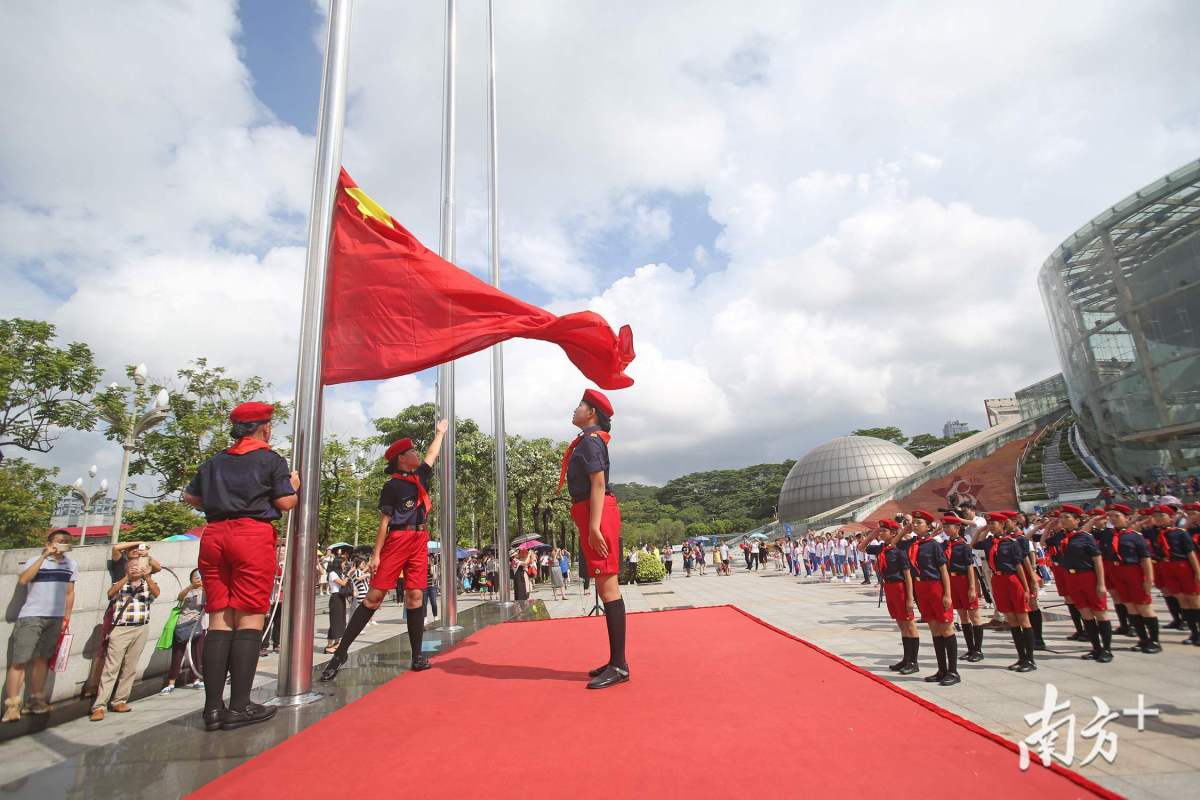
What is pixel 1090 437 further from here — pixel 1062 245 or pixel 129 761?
pixel 129 761

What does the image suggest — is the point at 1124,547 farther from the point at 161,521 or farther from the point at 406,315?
the point at 161,521

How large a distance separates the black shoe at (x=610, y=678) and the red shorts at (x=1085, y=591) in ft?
20.5

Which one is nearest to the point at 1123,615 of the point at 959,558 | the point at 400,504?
the point at 959,558

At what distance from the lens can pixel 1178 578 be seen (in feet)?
25.0

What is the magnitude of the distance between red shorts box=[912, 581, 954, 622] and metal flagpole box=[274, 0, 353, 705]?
525cm

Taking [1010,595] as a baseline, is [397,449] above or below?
above

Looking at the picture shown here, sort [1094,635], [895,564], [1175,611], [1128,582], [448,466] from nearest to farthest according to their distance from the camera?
[895,564] < [1094,635] < [1128,582] < [448,466] < [1175,611]

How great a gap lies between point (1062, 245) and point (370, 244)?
47394 mm

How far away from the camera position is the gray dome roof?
60688mm

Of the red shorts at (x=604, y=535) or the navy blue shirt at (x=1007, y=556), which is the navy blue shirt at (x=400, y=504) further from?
the navy blue shirt at (x=1007, y=556)

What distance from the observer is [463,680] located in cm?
395

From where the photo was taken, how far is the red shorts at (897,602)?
5.79 metres

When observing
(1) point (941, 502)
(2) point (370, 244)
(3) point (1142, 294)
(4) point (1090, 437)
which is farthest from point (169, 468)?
(4) point (1090, 437)

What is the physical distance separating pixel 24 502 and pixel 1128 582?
33.2 m
